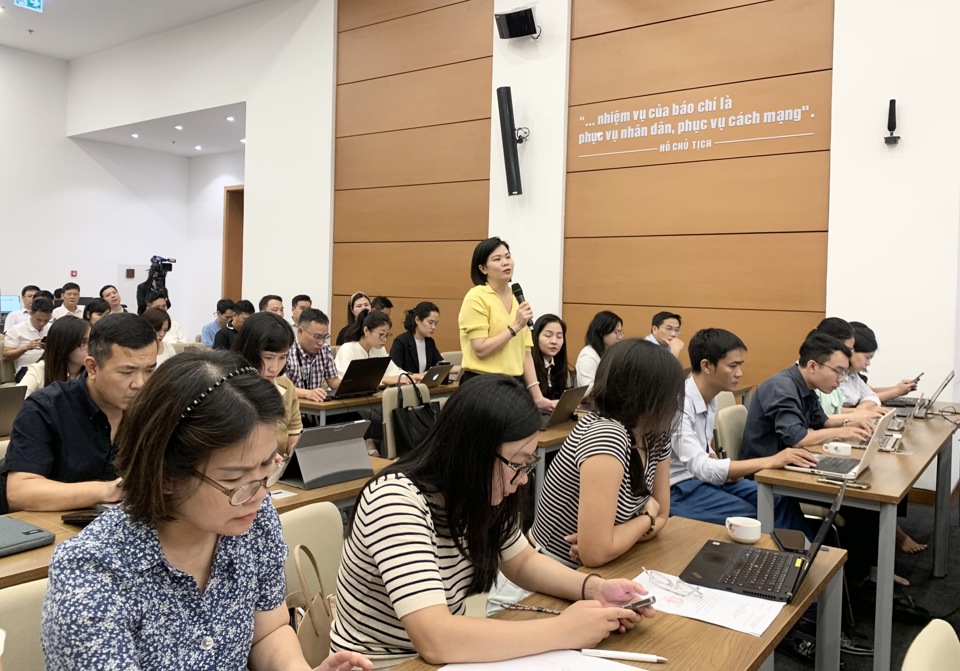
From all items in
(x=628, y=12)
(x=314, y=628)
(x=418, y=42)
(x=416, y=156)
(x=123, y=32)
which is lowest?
(x=314, y=628)

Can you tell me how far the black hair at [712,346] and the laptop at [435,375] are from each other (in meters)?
2.03

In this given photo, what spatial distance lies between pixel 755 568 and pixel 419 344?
4423 millimetres

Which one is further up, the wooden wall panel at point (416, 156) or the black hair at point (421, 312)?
the wooden wall panel at point (416, 156)

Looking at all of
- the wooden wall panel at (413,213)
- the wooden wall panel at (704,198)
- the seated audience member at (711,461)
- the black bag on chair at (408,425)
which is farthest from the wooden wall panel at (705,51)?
the black bag on chair at (408,425)

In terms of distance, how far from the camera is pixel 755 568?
1838 mm

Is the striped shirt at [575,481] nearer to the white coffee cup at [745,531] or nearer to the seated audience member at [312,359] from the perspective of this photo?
the white coffee cup at [745,531]

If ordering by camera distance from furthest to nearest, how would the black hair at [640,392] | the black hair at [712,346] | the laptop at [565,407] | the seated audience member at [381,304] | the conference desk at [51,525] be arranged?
1. the seated audience member at [381,304]
2. the laptop at [565,407]
3. the black hair at [712,346]
4. the black hair at [640,392]
5. the conference desk at [51,525]

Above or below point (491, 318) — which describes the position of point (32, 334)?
below

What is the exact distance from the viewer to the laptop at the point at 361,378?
176 inches

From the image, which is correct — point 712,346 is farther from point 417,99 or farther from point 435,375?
point 417,99

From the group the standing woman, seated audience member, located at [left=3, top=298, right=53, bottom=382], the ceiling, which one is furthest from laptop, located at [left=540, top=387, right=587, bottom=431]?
the ceiling

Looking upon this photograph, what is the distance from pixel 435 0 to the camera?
24.5 ft

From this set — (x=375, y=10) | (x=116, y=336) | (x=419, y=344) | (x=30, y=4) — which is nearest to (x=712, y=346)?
(x=116, y=336)

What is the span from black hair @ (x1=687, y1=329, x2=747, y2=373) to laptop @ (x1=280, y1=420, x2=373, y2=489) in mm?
1556
